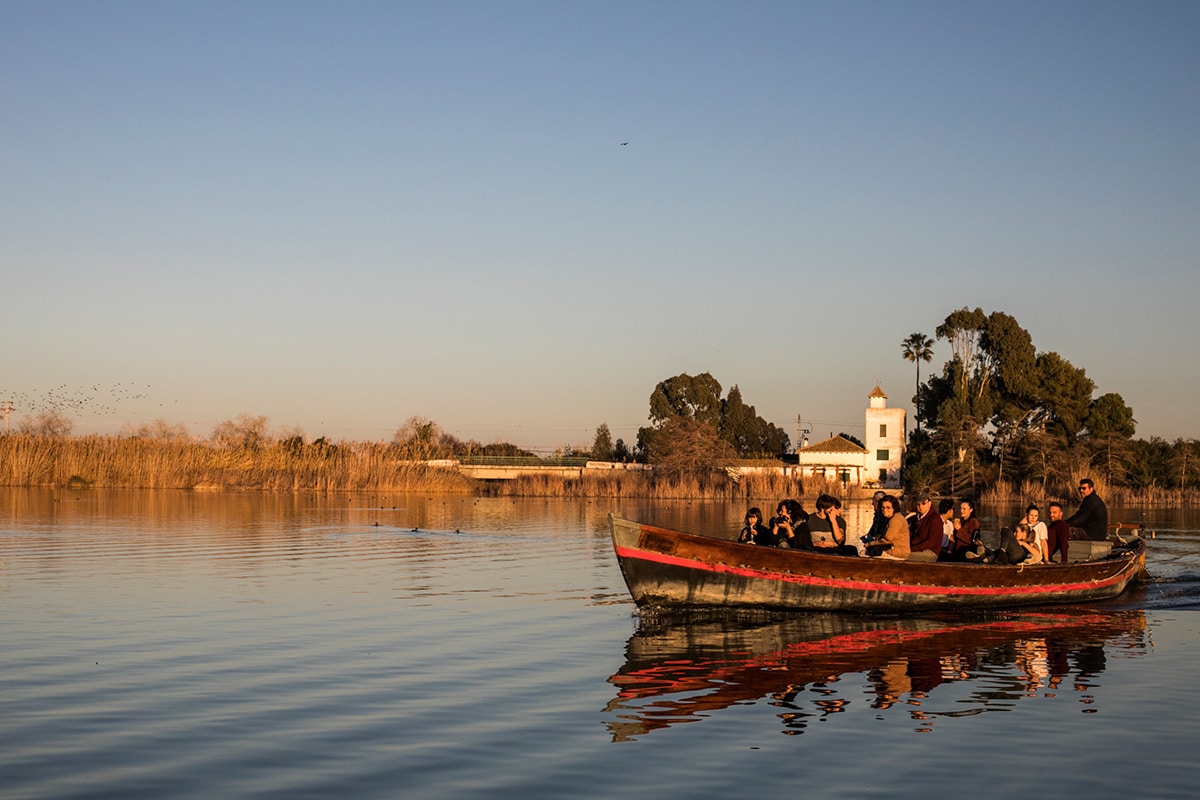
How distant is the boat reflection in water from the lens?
1326 cm

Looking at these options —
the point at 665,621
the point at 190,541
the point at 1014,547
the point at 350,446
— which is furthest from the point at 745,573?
the point at 350,446

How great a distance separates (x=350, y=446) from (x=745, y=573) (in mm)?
48555

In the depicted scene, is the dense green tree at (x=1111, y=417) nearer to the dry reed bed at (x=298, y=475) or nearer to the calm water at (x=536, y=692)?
the dry reed bed at (x=298, y=475)

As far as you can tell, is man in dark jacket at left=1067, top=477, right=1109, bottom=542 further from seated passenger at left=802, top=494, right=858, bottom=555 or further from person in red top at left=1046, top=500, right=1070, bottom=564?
seated passenger at left=802, top=494, right=858, bottom=555

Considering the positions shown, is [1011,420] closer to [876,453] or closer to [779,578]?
[876,453]

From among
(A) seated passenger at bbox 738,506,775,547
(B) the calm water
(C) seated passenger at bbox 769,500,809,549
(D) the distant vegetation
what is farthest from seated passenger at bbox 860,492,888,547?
(D) the distant vegetation

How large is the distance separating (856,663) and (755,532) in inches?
226

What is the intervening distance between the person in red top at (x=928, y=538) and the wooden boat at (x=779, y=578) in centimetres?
67

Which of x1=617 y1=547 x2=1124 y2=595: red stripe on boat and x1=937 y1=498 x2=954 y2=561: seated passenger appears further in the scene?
x1=937 y1=498 x2=954 y2=561: seated passenger

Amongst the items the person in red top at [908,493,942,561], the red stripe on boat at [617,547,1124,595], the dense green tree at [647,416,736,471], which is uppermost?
the dense green tree at [647,416,736,471]

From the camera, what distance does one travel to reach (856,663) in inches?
639

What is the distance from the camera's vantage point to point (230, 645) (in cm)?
1664

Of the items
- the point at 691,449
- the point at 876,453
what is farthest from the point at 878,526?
the point at 876,453

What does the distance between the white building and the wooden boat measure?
221 feet
